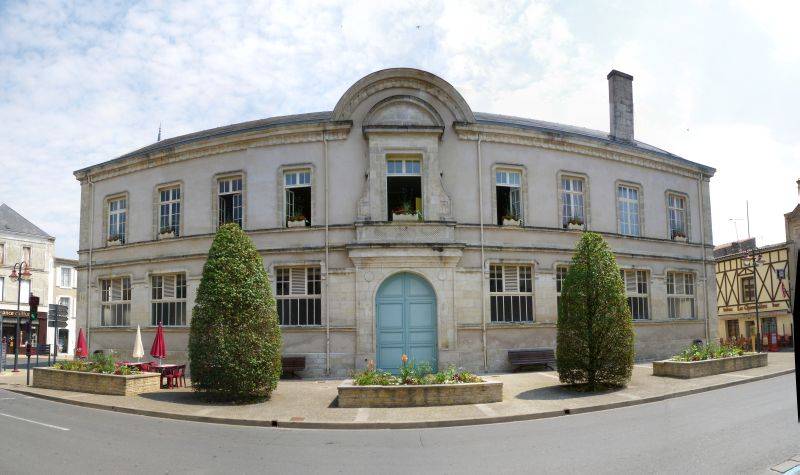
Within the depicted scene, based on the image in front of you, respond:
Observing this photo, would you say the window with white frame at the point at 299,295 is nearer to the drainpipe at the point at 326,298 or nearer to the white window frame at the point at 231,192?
the drainpipe at the point at 326,298

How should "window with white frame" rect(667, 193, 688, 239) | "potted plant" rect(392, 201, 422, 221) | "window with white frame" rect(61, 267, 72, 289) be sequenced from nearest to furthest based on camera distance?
"potted plant" rect(392, 201, 422, 221), "window with white frame" rect(667, 193, 688, 239), "window with white frame" rect(61, 267, 72, 289)

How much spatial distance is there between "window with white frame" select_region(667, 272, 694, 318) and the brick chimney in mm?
5971

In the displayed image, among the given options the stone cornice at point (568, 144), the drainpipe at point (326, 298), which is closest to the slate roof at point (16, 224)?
the drainpipe at point (326, 298)

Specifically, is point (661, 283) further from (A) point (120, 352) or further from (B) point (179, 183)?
(A) point (120, 352)

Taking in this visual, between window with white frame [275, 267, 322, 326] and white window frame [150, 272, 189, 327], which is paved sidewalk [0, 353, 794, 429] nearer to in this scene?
window with white frame [275, 267, 322, 326]

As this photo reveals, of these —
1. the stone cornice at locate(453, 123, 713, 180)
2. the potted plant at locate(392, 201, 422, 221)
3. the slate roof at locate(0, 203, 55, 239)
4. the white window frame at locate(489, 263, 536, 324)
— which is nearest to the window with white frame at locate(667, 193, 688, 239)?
the stone cornice at locate(453, 123, 713, 180)

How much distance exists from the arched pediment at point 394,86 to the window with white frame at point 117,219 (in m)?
9.94

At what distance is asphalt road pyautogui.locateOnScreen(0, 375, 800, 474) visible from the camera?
7.79m

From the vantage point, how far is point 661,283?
2267 centimetres

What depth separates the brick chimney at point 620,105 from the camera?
941 inches

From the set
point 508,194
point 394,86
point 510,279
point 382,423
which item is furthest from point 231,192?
point 382,423

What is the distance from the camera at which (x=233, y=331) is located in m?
13.5

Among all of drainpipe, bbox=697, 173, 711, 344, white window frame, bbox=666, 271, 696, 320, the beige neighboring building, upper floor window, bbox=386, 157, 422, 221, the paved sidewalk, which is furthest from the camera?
the beige neighboring building

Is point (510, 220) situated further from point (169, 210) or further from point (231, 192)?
point (169, 210)
